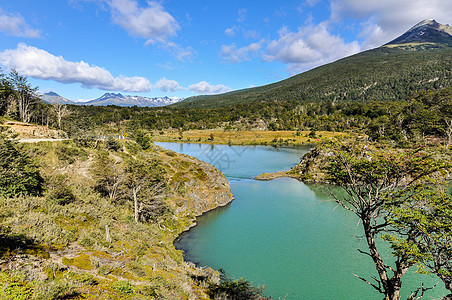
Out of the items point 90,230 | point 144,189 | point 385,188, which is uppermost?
point 385,188

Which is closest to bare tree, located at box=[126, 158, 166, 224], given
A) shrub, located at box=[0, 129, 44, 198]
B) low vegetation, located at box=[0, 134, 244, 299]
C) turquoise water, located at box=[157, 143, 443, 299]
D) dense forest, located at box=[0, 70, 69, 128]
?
low vegetation, located at box=[0, 134, 244, 299]

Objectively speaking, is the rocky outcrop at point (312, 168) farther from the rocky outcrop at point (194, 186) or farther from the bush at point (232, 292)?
the bush at point (232, 292)

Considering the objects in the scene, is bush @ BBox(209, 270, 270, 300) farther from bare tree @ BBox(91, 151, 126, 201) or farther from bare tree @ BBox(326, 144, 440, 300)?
bare tree @ BBox(91, 151, 126, 201)

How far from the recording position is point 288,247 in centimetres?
2545

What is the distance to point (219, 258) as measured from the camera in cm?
2378

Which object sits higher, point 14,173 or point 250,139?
point 14,173

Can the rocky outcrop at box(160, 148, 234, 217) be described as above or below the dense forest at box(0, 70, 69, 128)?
below

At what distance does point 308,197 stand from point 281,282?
25503 mm

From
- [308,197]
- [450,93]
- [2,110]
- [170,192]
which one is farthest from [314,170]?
[450,93]

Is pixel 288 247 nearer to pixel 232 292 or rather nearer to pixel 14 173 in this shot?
pixel 232 292

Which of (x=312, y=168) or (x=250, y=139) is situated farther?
(x=250, y=139)

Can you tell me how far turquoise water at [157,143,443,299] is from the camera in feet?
63.5

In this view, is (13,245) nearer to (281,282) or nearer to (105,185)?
(105,185)

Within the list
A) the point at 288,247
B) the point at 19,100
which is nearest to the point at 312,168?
the point at 288,247
